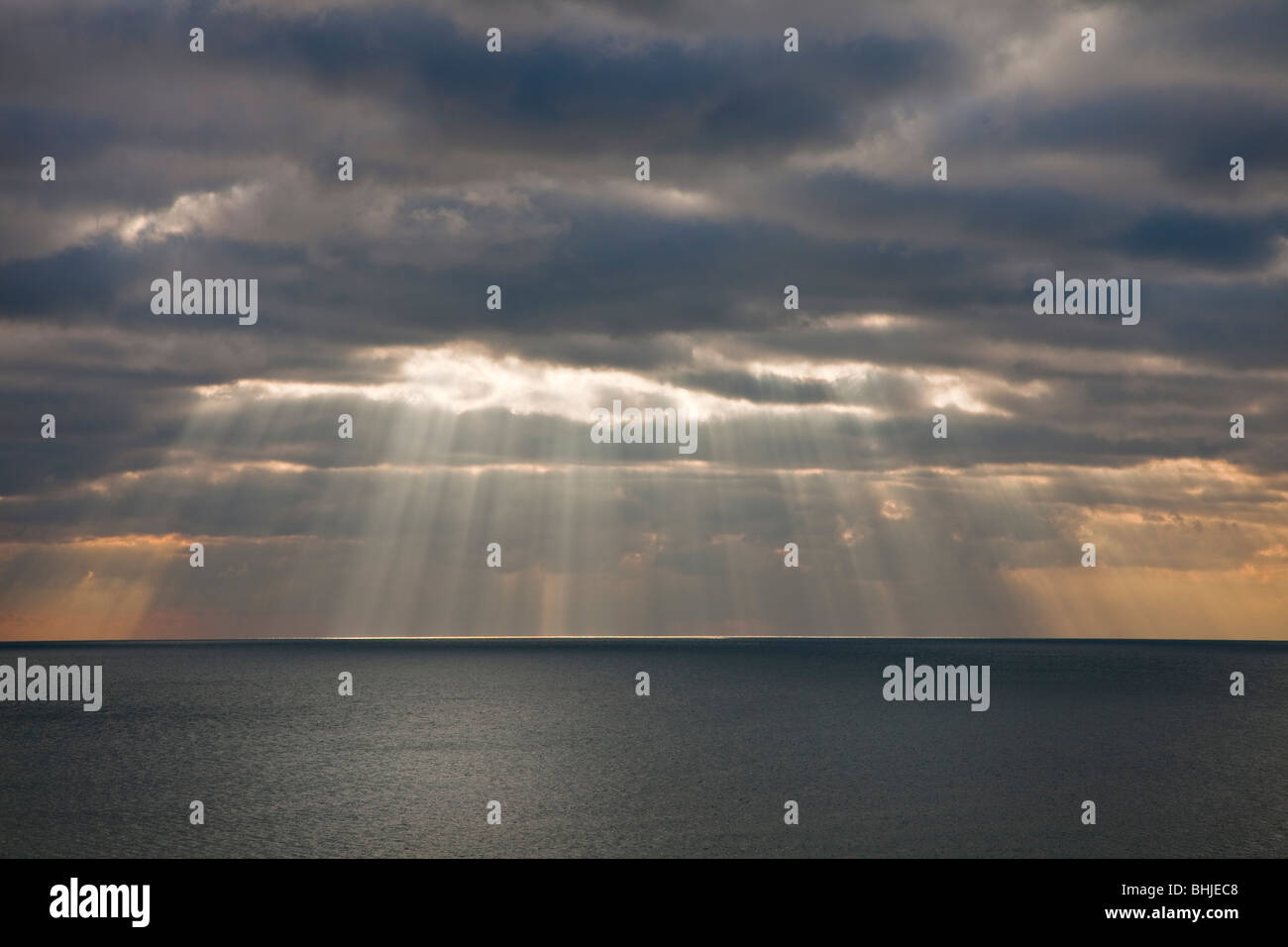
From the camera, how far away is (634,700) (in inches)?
7175

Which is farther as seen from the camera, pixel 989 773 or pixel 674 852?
pixel 989 773

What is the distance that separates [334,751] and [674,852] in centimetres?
5771

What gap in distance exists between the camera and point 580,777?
85688mm
